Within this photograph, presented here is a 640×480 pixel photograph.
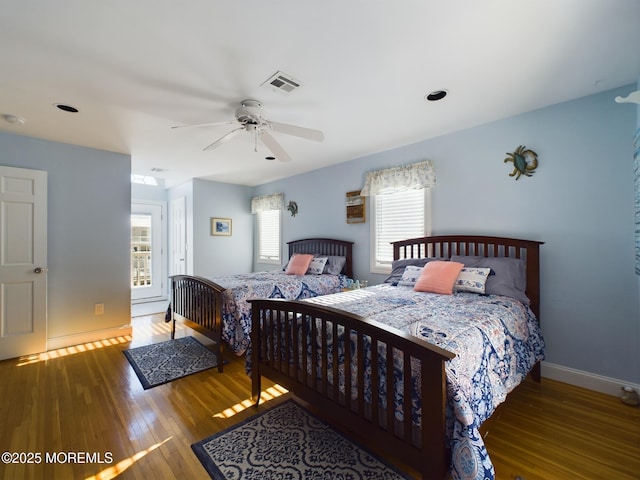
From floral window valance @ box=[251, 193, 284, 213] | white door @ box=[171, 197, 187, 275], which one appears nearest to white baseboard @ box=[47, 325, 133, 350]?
white door @ box=[171, 197, 187, 275]

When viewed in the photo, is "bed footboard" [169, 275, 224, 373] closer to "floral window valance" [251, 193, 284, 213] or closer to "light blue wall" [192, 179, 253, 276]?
"light blue wall" [192, 179, 253, 276]

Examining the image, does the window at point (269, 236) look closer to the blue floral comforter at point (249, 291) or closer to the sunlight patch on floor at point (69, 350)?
the blue floral comforter at point (249, 291)

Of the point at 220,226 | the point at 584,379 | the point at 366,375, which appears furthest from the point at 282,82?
the point at 220,226

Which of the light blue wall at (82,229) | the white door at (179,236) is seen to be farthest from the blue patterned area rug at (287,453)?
the white door at (179,236)

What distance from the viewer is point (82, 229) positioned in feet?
12.1

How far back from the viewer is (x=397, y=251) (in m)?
3.68

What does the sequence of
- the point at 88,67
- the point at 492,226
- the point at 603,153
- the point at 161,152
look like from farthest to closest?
the point at 161,152, the point at 492,226, the point at 603,153, the point at 88,67

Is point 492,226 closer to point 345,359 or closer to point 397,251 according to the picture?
point 397,251

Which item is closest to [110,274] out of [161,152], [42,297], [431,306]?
[42,297]

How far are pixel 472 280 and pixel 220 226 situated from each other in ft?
15.2

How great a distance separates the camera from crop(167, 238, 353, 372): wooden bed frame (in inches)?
117

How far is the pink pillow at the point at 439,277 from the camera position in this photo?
8.72 feet

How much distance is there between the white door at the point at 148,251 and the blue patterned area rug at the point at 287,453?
5.17 meters

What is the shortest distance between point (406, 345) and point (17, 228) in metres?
4.20
